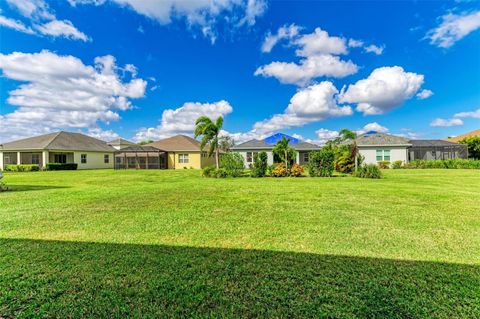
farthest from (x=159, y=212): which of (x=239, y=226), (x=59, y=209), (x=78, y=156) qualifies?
(x=78, y=156)

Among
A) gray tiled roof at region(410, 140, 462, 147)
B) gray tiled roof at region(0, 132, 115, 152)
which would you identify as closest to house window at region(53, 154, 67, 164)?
gray tiled roof at region(0, 132, 115, 152)

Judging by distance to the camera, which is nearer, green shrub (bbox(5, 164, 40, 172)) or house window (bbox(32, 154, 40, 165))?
green shrub (bbox(5, 164, 40, 172))

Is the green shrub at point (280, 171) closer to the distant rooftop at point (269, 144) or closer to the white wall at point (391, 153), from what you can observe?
the distant rooftop at point (269, 144)

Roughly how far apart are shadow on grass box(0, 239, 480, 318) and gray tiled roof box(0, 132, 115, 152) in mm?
32439

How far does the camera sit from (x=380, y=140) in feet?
95.2

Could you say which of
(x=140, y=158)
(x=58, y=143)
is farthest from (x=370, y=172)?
(x=58, y=143)

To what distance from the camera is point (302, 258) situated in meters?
3.46

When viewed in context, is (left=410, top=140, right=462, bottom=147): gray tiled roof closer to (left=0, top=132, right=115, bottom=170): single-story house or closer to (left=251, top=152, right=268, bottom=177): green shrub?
(left=251, top=152, right=268, bottom=177): green shrub

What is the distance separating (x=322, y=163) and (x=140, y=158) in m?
25.1

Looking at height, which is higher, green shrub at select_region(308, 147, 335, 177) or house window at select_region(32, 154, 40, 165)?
house window at select_region(32, 154, 40, 165)

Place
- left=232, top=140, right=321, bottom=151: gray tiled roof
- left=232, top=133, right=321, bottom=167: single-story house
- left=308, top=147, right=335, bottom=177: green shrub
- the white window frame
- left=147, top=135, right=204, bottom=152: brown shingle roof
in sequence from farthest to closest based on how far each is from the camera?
left=147, top=135, right=204, bottom=152: brown shingle roof
the white window frame
left=232, top=140, right=321, bottom=151: gray tiled roof
left=232, top=133, right=321, bottom=167: single-story house
left=308, top=147, right=335, bottom=177: green shrub

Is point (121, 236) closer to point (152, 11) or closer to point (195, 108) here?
point (152, 11)

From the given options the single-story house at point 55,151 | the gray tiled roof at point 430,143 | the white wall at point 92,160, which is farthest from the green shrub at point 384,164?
the white wall at point 92,160

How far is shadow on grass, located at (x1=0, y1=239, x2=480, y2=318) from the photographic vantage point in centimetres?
230
